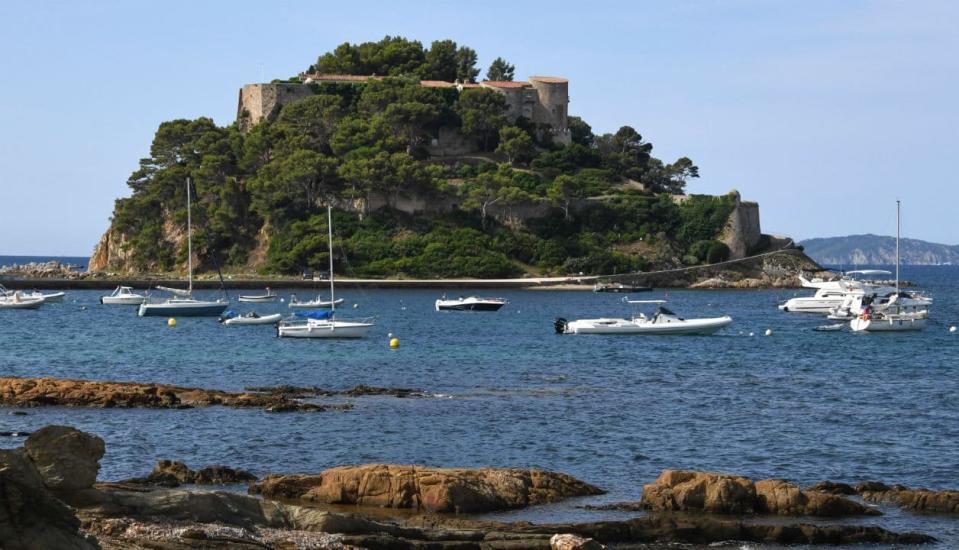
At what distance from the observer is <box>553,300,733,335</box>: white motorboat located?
178ft

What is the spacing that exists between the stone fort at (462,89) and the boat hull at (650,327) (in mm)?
53588

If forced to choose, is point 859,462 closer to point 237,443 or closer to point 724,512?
point 724,512

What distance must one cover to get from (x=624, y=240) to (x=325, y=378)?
66.8m

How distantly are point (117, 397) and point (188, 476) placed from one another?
32.8 ft

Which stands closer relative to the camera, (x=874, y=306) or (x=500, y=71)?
(x=874, y=306)

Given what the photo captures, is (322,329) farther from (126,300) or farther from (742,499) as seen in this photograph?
(742,499)

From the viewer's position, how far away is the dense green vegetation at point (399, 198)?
9700cm

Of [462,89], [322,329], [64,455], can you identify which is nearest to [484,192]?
[462,89]

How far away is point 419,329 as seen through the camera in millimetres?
57688

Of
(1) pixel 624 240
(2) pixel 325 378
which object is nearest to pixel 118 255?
(1) pixel 624 240

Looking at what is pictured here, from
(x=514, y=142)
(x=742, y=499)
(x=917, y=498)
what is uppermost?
(x=514, y=142)

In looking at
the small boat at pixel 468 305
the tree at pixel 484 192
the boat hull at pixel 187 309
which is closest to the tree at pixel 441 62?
the tree at pixel 484 192

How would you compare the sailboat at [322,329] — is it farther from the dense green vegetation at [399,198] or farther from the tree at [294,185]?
the tree at [294,185]

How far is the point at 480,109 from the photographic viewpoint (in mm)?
103438
